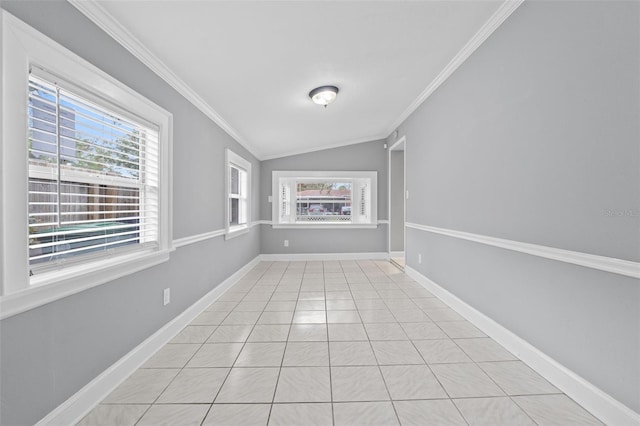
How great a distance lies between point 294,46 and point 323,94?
843 millimetres

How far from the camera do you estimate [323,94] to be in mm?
2908

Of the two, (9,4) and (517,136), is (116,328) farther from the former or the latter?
(517,136)

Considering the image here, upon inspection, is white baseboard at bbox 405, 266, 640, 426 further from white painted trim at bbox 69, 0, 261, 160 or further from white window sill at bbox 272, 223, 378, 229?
white painted trim at bbox 69, 0, 261, 160

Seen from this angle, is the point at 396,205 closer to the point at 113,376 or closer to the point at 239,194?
the point at 239,194

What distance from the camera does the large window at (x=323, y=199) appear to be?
5.59 meters

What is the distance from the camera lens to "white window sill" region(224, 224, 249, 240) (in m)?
3.60

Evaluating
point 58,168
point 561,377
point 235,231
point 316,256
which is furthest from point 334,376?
point 316,256

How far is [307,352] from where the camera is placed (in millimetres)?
2025

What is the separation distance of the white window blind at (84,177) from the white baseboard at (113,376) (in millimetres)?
701

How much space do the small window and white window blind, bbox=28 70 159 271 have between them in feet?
5.88

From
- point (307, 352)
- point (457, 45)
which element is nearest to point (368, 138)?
point (457, 45)

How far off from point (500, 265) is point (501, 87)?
140 centimetres

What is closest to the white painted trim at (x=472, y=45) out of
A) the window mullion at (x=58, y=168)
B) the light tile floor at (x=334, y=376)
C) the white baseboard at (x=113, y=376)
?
the light tile floor at (x=334, y=376)

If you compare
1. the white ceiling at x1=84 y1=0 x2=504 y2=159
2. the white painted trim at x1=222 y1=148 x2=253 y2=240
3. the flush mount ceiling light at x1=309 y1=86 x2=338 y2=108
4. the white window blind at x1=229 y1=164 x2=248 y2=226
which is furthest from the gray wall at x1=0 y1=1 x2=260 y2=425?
the flush mount ceiling light at x1=309 y1=86 x2=338 y2=108
